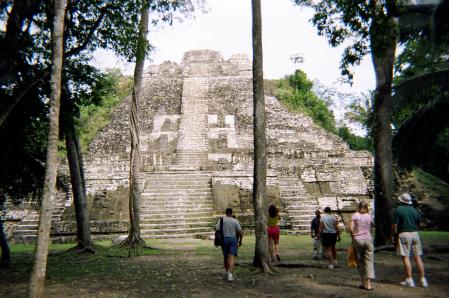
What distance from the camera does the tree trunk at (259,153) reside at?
6.53 meters

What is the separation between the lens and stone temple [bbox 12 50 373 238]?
12320 millimetres

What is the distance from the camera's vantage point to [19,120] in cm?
714

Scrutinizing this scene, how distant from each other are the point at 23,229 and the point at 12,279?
19.8ft

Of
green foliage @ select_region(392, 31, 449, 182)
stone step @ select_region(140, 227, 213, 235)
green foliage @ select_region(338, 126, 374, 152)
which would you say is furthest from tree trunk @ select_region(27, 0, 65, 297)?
green foliage @ select_region(338, 126, 374, 152)

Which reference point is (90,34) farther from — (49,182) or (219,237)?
(219,237)

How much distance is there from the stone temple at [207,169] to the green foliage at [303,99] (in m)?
4.49

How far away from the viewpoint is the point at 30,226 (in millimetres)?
11914

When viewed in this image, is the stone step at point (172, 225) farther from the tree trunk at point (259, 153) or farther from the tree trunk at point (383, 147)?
the tree trunk at point (259, 153)

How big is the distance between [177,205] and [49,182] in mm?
8365

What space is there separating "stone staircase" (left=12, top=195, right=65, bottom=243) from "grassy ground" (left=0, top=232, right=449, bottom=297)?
253 centimetres

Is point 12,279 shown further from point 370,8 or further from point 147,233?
point 370,8

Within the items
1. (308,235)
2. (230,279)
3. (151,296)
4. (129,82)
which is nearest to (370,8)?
(230,279)

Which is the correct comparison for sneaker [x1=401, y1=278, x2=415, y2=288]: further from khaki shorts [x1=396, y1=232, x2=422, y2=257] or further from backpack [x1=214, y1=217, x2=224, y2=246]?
backpack [x1=214, y1=217, x2=224, y2=246]

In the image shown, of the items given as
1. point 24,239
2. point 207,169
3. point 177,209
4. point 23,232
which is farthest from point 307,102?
point 24,239
